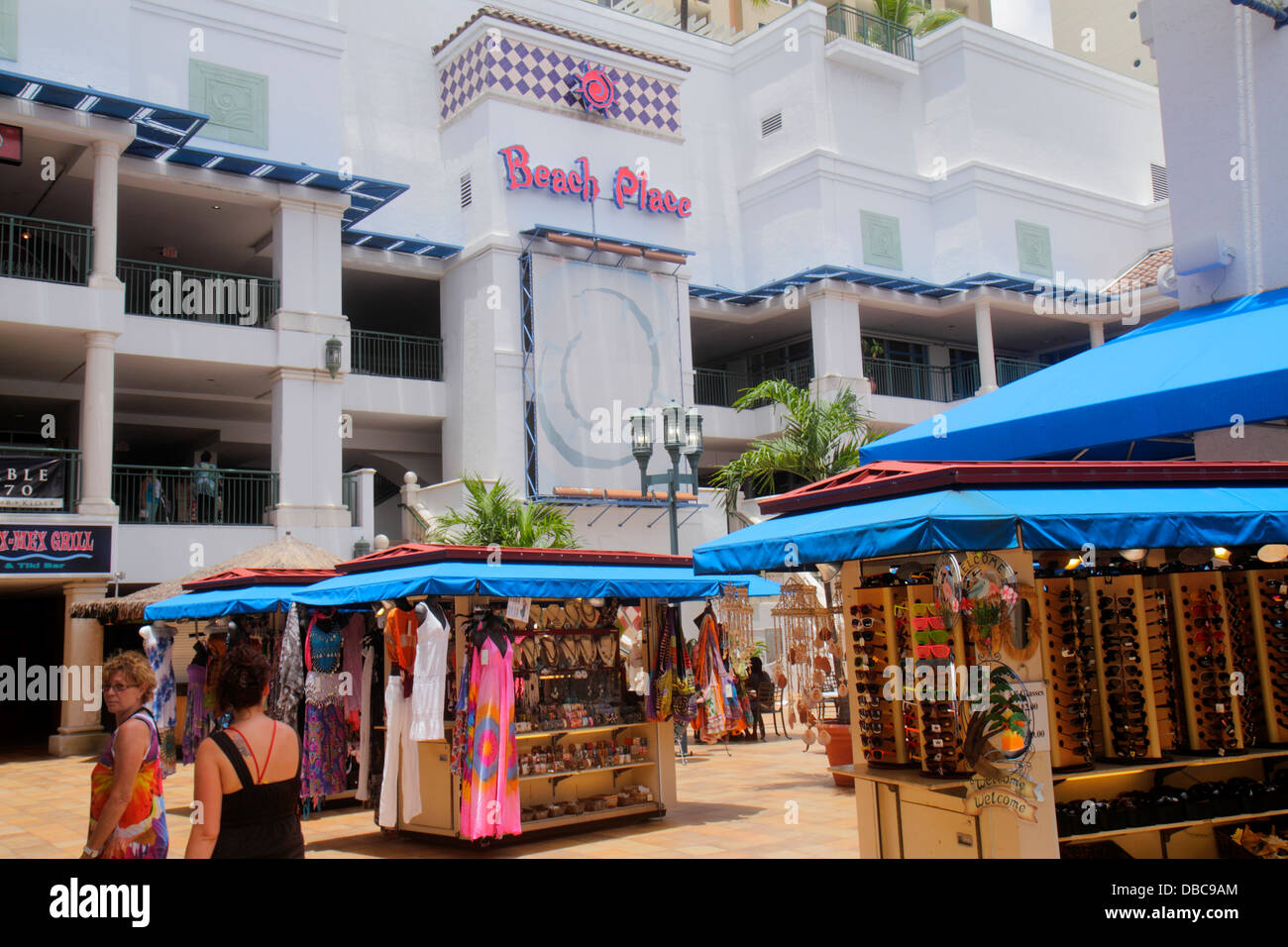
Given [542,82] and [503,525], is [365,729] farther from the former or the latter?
[542,82]

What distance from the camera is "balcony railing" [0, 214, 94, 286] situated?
18781mm

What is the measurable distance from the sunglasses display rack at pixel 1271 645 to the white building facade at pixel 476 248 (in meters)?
16.4

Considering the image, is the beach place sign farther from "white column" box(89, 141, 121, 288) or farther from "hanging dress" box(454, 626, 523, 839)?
"hanging dress" box(454, 626, 523, 839)

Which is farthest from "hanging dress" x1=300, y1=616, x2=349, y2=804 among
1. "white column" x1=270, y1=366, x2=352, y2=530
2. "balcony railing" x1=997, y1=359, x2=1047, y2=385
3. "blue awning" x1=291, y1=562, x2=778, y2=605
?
"balcony railing" x1=997, y1=359, x2=1047, y2=385

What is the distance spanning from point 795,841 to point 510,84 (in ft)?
62.2

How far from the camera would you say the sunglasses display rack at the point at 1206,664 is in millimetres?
6781

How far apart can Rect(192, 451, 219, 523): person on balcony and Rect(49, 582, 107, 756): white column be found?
2.64 meters

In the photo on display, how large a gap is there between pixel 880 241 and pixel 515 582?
2209cm

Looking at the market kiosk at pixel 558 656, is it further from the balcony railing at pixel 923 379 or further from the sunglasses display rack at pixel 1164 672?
the balcony railing at pixel 923 379

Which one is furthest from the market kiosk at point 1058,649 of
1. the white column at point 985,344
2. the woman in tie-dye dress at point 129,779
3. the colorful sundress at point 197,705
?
the white column at point 985,344

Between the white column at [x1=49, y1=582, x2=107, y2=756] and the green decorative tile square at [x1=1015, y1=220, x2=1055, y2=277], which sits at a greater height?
the green decorative tile square at [x1=1015, y1=220, x2=1055, y2=277]
